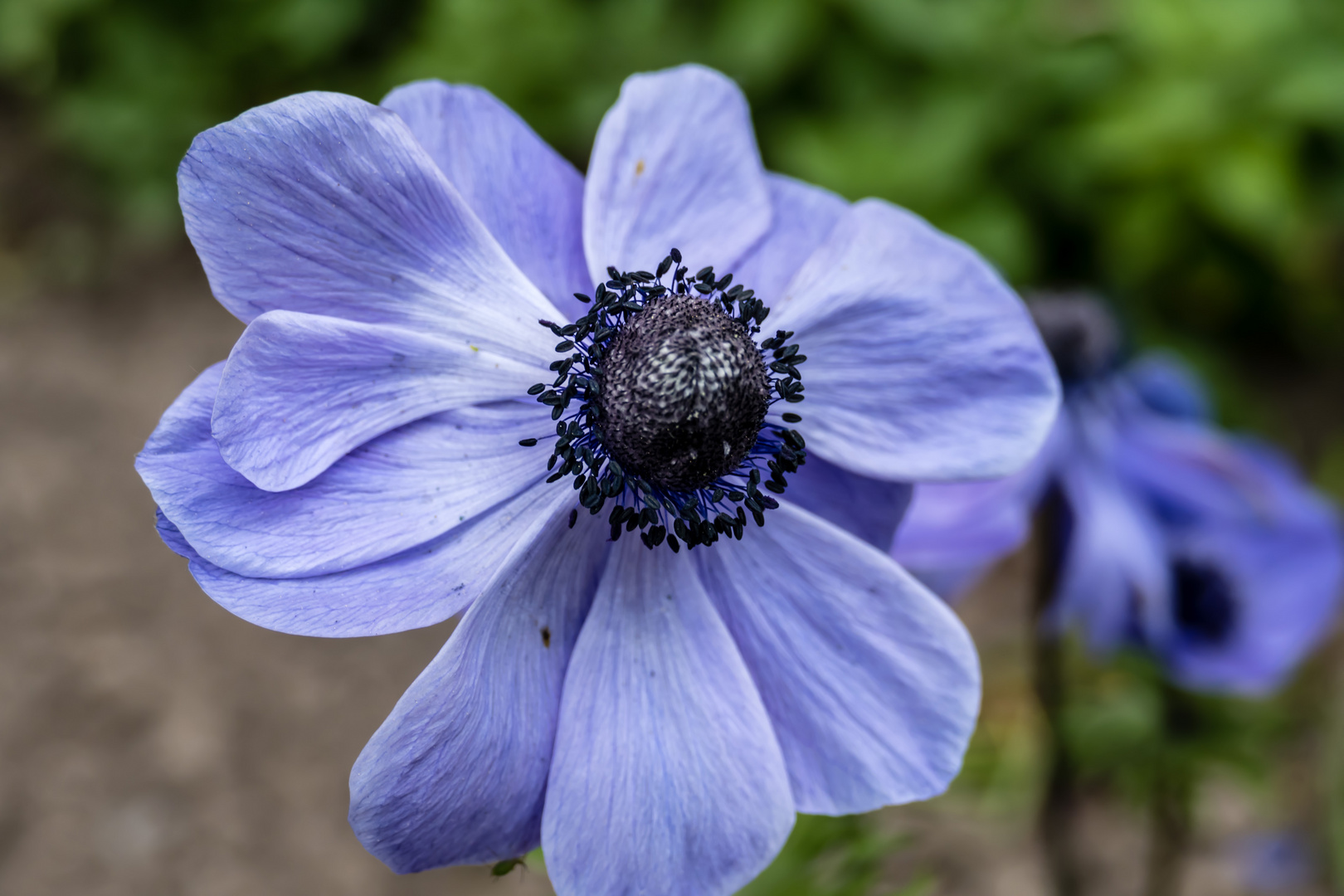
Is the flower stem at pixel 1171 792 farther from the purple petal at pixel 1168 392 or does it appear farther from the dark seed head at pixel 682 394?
the dark seed head at pixel 682 394

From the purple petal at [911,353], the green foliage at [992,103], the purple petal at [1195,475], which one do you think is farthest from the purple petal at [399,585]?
the green foliage at [992,103]

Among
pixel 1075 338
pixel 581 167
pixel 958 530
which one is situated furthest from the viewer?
pixel 581 167

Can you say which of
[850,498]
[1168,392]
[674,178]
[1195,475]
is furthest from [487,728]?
[1168,392]

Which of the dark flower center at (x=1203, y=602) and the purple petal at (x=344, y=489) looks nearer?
the purple petal at (x=344, y=489)

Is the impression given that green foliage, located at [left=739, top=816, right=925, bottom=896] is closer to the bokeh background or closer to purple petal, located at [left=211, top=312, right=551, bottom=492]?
purple petal, located at [left=211, top=312, right=551, bottom=492]

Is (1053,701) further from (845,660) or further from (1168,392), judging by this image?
(845,660)

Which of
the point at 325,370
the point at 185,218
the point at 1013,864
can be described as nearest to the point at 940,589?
the point at 325,370

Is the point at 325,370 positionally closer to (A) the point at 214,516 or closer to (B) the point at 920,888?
(A) the point at 214,516
